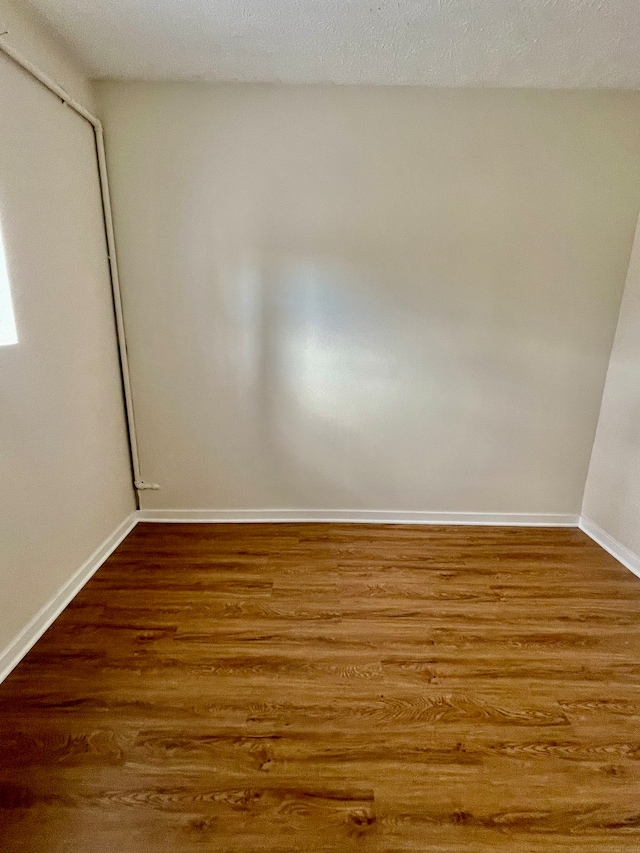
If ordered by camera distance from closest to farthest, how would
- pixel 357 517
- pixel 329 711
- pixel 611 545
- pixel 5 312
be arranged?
pixel 329 711 < pixel 5 312 < pixel 611 545 < pixel 357 517

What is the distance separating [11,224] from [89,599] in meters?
1.72

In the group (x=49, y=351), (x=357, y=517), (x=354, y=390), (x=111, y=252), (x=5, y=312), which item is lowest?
(x=357, y=517)

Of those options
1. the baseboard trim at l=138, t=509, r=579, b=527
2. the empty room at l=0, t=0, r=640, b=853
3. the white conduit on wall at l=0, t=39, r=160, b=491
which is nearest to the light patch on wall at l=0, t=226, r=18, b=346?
the empty room at l=0, t=0, r=640, b=853

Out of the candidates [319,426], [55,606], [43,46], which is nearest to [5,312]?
[43,46]

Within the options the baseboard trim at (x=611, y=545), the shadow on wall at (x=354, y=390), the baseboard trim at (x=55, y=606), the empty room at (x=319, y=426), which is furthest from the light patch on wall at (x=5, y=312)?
the baseboard trim at (x=611, y=545)

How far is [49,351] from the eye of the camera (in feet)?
6.41

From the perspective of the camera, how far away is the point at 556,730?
4.76 ft

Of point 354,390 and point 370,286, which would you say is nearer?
point 370,286

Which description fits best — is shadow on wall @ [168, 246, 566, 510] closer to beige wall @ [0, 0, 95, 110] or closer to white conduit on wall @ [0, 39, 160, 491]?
white conduit on wall @ [0, 39, 160, 491]

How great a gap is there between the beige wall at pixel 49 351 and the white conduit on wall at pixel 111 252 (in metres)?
0.04

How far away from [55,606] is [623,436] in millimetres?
3195

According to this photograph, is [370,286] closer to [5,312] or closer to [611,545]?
[5,312]

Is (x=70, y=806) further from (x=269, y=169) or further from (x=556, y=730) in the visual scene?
(x=269, y=169)

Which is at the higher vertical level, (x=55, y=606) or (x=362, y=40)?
(x=362, y=40)
